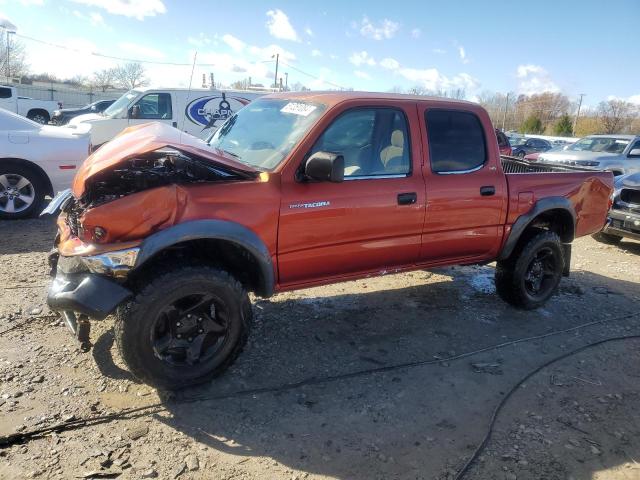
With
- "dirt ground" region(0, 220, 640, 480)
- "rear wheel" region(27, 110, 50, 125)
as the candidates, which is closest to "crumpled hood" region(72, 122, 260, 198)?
"dirt ground" region(0, 220, 640, 480)

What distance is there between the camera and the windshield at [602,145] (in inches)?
520

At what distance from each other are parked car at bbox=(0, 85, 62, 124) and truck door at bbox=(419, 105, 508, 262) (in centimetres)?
2384

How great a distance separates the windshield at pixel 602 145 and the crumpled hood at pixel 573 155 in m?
0.36

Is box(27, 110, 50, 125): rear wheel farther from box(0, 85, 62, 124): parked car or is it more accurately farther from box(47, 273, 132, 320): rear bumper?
box(47, 273, 132, 320): rear bumper

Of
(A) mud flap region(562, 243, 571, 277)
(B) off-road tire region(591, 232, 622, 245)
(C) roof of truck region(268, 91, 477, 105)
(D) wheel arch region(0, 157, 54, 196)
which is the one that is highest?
(C) roof of truck region(268, 91, 477, 105)

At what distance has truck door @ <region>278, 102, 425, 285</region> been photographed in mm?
3383

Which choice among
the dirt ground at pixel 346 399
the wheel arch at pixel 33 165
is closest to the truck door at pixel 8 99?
the wheel arch at pixel 33 165

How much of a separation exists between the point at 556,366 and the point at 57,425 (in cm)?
351

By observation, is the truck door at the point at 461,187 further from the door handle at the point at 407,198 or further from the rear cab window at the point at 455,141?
the door handle at the point at 407,198

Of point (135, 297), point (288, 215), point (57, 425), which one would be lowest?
point (57, 425)

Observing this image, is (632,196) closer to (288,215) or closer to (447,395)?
(447,395)

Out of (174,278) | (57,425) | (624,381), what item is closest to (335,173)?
(174,278)

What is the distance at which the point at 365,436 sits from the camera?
9.43ft

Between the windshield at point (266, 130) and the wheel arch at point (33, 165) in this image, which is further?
the wheel arch at point (33, 165)
